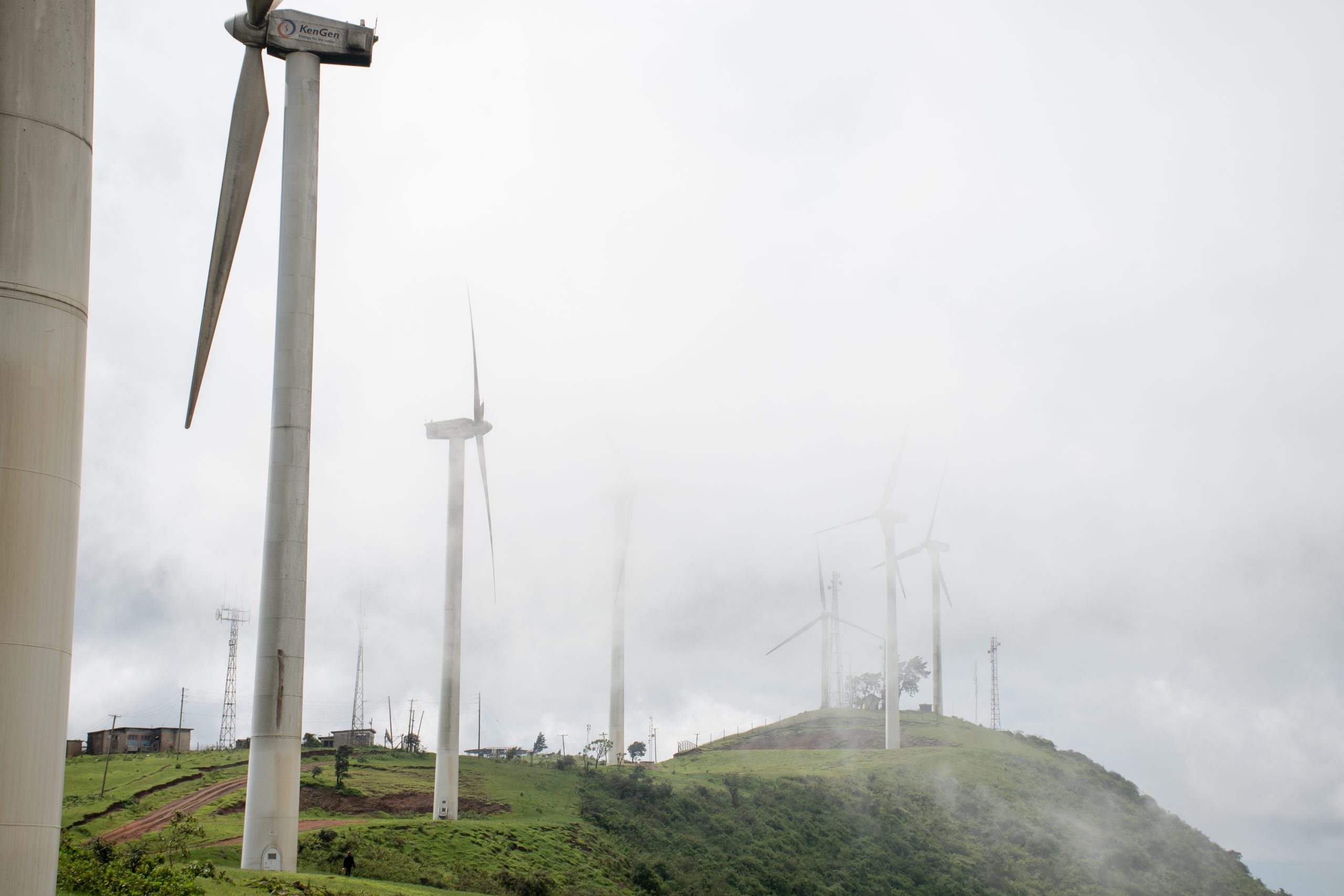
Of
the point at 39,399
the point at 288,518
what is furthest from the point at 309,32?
the point at 39,399

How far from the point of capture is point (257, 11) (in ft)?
130

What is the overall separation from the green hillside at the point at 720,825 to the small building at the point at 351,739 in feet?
24.5

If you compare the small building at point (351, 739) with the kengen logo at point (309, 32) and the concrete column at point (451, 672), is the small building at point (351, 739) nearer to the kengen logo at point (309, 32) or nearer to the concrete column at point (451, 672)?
the concrete column at point (451, 672)

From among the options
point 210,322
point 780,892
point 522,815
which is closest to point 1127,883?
point 780,892

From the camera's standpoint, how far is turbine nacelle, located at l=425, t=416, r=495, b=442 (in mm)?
75562

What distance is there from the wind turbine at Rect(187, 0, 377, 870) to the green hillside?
3.27 m

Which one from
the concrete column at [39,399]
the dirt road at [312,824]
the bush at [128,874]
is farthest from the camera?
the dirt road at [312,824]

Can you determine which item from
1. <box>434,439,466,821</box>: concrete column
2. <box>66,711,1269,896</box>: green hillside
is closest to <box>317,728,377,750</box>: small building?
<box>66,711,1269,896</box>: green hillside

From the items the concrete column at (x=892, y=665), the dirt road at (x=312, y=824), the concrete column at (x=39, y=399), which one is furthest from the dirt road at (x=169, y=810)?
the concrete column at (x=892, y=665)

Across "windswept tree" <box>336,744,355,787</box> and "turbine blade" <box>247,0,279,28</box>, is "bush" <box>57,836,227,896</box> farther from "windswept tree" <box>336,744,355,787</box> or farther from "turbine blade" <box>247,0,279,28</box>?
"windswept tree" <box>336,744,355,787</box>

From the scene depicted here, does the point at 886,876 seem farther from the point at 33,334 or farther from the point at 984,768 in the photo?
the point at 33,334

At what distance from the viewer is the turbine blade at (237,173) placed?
3238 centimetres

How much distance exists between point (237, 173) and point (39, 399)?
25474mm

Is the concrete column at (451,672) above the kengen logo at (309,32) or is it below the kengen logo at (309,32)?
below
